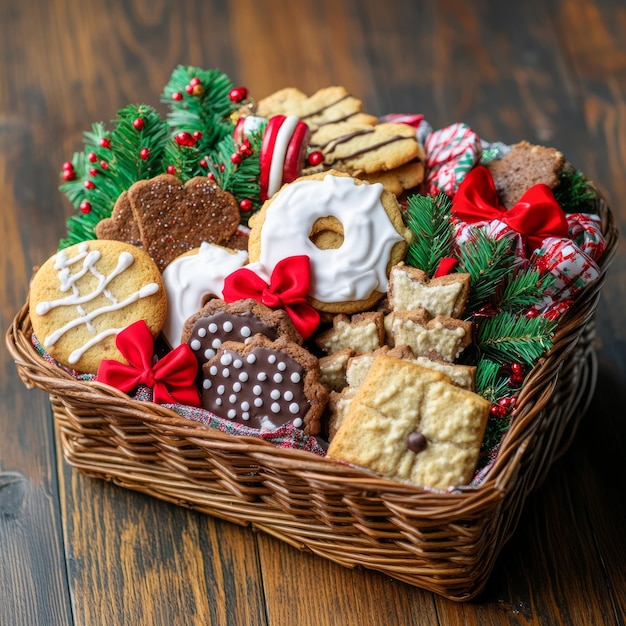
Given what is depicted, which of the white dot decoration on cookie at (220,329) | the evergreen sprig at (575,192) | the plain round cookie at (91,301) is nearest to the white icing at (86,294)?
the plain round cookie at (91,301)

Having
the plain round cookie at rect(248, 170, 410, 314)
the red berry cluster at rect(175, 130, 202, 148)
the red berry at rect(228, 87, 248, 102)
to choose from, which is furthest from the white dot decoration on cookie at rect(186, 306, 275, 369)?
the red berry at rect(228, 87, 248, 102)

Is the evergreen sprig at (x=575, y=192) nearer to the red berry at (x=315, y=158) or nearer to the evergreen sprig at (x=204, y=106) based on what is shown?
the red berry at (x=315, y=158)

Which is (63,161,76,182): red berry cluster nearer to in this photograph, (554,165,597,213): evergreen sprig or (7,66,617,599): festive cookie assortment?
(7,66,617,599): festive cookie assortment

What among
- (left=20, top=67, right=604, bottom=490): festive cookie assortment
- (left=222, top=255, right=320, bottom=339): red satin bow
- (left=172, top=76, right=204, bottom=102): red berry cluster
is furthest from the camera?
(left=172, top=76, right=204, bottom=102): red berry cluster

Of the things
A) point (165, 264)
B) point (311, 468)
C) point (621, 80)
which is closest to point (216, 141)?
point (165, 264)

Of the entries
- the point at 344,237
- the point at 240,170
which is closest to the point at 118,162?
the point at 240,170
